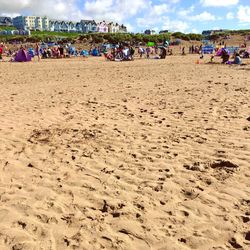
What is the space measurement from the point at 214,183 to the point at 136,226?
1.40 meters

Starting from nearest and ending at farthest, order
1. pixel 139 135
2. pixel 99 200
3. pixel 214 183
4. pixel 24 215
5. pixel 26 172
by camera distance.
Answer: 1. pixel 24 215
2. pixel 99 200
3. pixel 214 183
4. pixel 26 172
5. pixel 139 135

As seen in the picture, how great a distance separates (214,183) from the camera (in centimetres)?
452

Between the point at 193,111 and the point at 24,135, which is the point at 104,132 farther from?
the point at 193,111

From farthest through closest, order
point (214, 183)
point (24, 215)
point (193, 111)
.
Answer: point (193, 111)
point (214, 183)
point (24, 215)

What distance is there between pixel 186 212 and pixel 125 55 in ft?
93.7

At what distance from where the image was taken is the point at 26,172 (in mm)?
5000

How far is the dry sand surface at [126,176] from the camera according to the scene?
11.4ft

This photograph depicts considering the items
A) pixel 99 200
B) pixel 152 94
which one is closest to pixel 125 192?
pixel 99 200

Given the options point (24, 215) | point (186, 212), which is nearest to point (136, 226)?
point (186, 212)

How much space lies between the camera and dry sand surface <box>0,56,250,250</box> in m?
3.48

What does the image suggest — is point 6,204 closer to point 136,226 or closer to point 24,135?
point 136,226

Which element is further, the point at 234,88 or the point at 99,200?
the point at 234,88

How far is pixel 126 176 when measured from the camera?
4.80m

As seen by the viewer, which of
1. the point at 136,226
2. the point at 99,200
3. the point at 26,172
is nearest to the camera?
the point at 136,226
